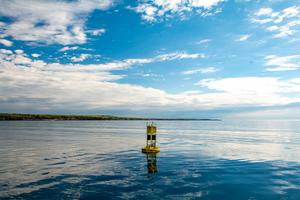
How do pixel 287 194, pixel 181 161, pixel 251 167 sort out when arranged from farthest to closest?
pixel 181 161 → pixel 251 167 → pixel 287 194

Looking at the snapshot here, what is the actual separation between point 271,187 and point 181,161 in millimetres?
13429

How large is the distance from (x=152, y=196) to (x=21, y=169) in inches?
601

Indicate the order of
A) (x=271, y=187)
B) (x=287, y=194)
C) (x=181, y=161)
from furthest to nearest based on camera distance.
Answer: (x=181, y=161) < (x=271, y=187) < (x=287, y=194)

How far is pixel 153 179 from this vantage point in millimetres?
24047

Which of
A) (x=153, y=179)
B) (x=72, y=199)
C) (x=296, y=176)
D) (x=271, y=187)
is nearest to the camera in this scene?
(x=72, y=199)

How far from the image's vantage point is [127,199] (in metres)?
18.3

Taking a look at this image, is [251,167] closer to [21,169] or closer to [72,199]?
[72,199]

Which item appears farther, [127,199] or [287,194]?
[287,194]

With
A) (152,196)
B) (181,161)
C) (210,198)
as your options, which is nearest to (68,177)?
(152,196)

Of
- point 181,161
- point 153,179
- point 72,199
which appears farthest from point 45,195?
point 181,161

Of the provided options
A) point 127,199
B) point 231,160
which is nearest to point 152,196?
point 127,199

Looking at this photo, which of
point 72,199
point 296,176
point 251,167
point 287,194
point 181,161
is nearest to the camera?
point 72,199

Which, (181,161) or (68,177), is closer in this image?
(68,177)

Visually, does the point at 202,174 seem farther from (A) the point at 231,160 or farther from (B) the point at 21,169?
(B) the point at 21,169
